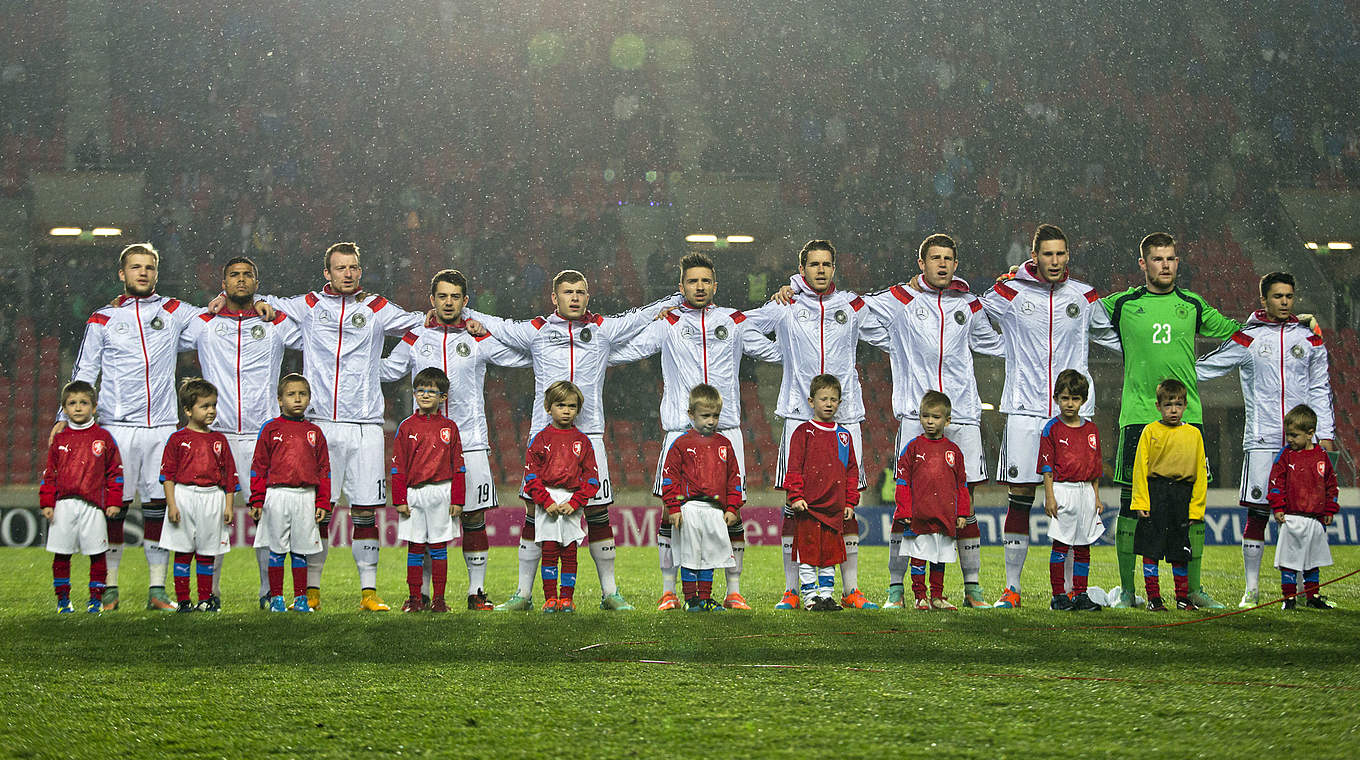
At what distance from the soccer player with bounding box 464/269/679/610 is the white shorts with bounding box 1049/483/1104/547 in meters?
2.09

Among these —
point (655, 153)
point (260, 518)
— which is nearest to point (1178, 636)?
point (260, 518)

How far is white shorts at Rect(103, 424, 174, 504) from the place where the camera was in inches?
234

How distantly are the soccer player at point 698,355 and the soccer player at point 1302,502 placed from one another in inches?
101

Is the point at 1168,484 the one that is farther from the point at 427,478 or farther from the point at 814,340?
the point at 427,478

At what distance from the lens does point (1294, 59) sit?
54.9ft

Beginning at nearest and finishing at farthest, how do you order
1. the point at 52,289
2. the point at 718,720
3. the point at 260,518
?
the point at 718,720 < the point at 260,518 < the point at 52,289

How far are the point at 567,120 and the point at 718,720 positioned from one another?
582 inches

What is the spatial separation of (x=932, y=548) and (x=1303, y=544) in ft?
6.25

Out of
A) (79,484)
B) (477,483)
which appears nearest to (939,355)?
(477,483)

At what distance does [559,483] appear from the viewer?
17.9 ft

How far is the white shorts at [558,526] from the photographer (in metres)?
5.44

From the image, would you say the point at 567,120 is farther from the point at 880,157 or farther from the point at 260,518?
the point at 260,518

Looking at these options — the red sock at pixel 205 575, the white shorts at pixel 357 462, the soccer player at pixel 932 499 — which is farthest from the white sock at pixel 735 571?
the red sock at pixel 205 575

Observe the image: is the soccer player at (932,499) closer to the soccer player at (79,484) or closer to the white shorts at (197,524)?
the white shorts at (197,524)
